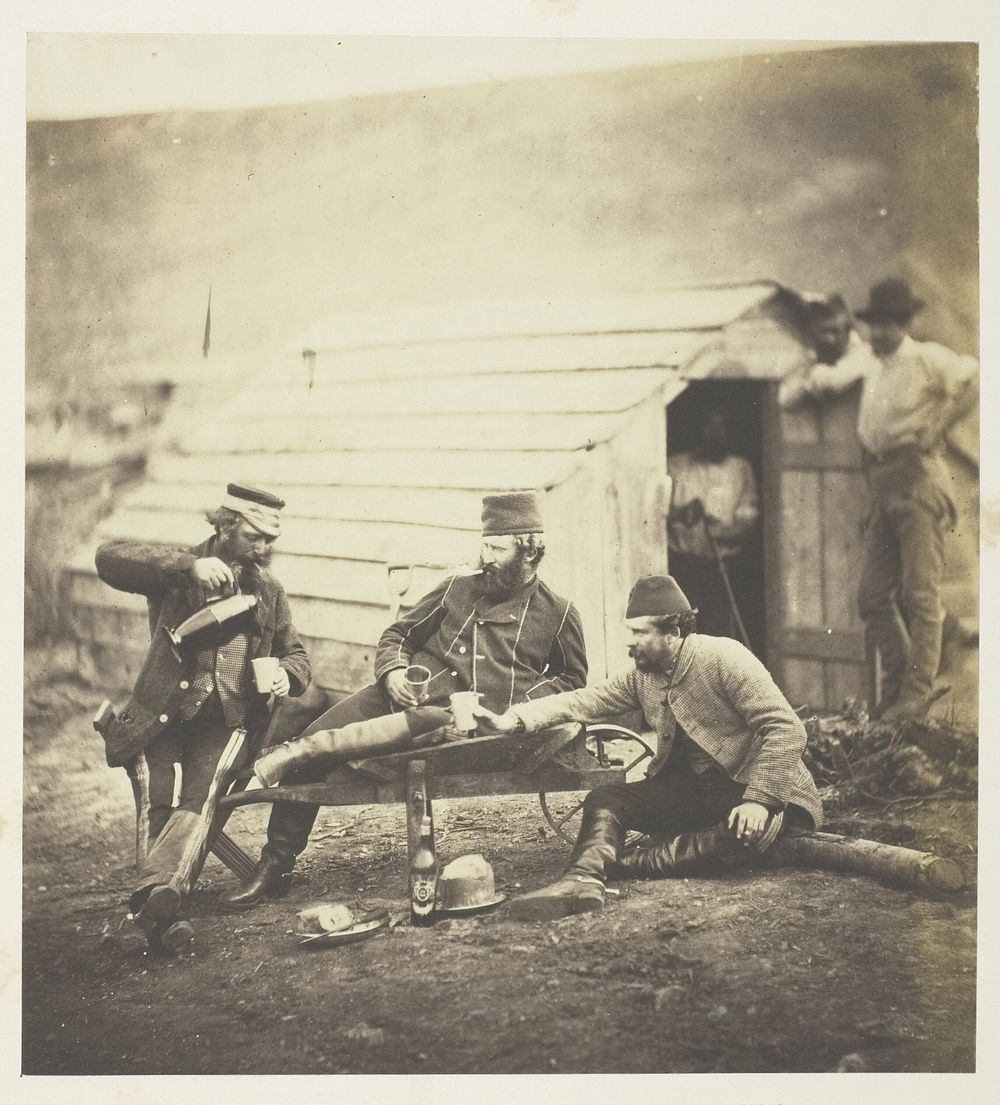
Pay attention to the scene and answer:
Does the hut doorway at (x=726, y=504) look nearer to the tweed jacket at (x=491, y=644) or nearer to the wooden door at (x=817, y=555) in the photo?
the wooden door at (x=817, y=555)

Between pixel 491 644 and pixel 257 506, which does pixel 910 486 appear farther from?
pixel 257 506

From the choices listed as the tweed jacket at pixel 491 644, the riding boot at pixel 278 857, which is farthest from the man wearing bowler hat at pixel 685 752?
the riding boot at pixel 278 857

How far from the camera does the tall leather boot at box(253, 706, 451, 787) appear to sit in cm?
547

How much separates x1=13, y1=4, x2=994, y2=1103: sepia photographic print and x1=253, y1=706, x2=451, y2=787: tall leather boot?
0.11 meters

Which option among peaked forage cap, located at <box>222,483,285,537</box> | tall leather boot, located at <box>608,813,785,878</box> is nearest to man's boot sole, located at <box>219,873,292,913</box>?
tall leather boot, located at <box>608,813,785,878</box>

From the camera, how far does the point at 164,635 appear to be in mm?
5664

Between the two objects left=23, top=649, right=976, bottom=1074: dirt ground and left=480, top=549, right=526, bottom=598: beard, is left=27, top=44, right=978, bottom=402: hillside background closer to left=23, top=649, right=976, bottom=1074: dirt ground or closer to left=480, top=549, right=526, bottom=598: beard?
left=480, top=549, right=526, bottom=598: beard

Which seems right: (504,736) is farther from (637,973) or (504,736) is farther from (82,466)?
(82,466)

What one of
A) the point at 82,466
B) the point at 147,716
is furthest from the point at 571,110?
the point at 147,716

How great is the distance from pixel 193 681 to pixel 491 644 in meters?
1.22

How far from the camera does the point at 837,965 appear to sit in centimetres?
552

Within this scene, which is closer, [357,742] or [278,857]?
[357,742]

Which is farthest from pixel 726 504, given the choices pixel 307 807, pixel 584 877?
pixel 307 807

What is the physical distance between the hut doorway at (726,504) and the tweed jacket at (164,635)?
1.71m
